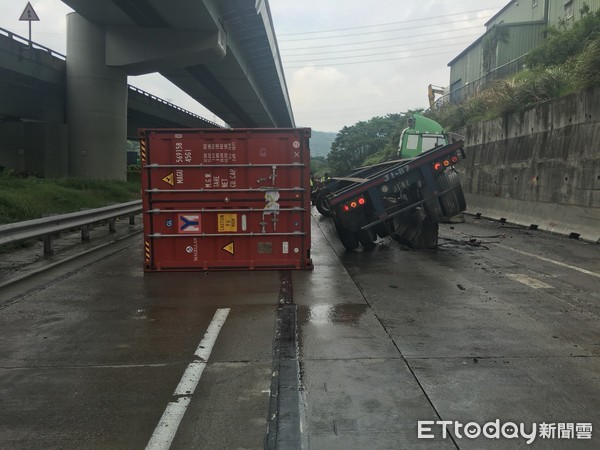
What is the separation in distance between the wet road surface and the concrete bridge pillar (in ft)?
62.9

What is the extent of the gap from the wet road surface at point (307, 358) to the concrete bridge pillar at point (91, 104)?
19160 millimetres

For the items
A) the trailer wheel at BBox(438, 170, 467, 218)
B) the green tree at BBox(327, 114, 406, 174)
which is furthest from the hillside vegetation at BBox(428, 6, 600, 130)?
the green tree at BBox(327, 114, 406, 174)

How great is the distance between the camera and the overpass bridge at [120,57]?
2180 centimetres

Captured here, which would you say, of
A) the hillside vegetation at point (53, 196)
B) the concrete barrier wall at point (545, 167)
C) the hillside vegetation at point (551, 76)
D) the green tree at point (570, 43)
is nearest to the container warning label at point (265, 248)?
the hillside vegetation at point (53, 196)

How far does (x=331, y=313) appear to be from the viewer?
20.7ft

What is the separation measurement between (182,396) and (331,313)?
268 cm

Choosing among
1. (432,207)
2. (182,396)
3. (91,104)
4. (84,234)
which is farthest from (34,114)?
(182,396)

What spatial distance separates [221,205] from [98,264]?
2.81m

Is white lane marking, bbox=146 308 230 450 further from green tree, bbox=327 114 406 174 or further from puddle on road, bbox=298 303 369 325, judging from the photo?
green tree, bbox=327 114 406 174

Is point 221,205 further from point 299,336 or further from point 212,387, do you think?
point 212,387

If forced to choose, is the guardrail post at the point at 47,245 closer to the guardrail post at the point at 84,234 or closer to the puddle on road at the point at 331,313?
the guardrail post at the point at 84,234

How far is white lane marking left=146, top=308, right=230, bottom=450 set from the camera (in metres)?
3.35

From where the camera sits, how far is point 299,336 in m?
5.42

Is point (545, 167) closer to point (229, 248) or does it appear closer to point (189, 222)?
point (229, 248)
